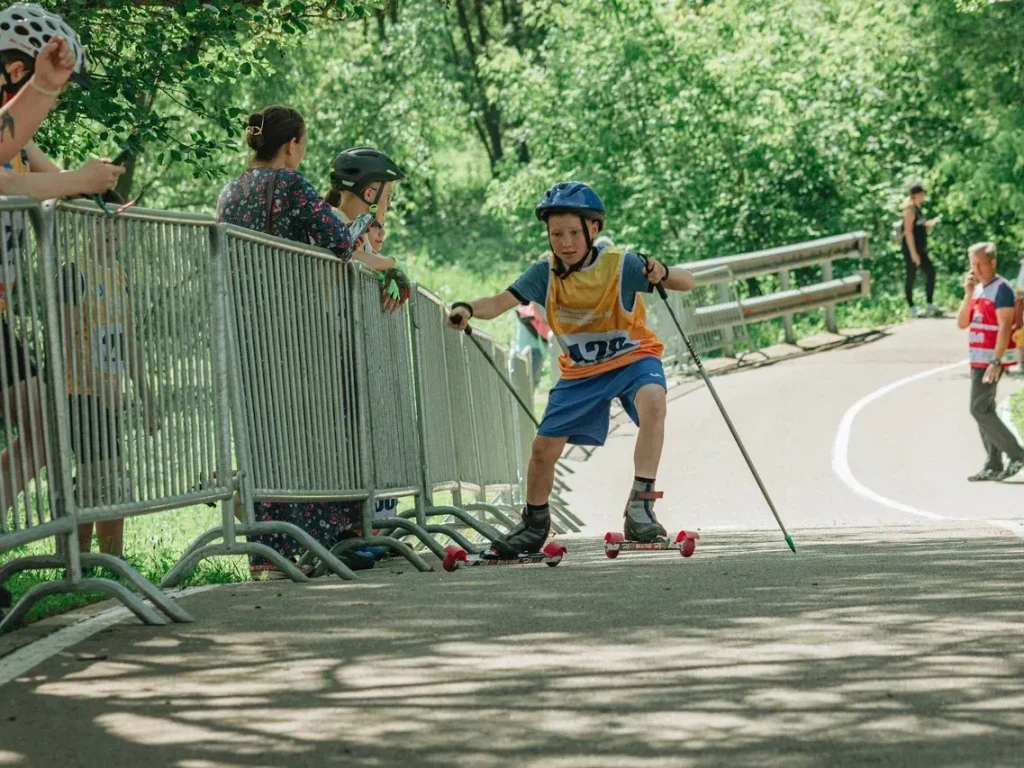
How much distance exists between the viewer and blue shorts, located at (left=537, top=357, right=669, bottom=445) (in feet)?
29.0

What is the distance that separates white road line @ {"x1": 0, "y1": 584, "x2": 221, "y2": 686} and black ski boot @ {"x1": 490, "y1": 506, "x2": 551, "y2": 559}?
2.46 meters

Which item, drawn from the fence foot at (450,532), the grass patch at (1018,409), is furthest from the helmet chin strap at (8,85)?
the grass patch at (1018,409)

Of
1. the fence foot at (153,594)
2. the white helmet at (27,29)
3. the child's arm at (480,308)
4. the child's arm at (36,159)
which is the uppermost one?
the white helmet at (27,29)

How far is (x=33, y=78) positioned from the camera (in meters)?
5.86

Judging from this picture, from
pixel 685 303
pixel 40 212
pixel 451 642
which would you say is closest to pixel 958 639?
pixel 451 642

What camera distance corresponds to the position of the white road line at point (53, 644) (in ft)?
16.7

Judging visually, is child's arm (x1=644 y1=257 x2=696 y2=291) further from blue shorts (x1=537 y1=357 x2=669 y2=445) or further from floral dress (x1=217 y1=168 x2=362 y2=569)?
floral dress (x1=217 y1=168 x2=362 y2=569)

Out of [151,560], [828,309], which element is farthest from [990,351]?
[828,309]

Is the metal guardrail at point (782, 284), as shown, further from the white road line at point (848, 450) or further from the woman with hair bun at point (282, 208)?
the woman with hair bun at point (282, 208)

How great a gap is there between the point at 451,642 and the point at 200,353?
228 centimetres

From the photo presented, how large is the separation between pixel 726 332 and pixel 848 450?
8066 millimetres

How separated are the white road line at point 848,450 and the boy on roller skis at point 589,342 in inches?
224

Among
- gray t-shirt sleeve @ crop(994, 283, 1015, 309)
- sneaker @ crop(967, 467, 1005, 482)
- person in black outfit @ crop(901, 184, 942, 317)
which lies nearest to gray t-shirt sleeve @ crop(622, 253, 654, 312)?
sneaker @ crop(967, 467, 1005, 482)

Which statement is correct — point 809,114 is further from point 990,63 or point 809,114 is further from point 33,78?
point 33,78
